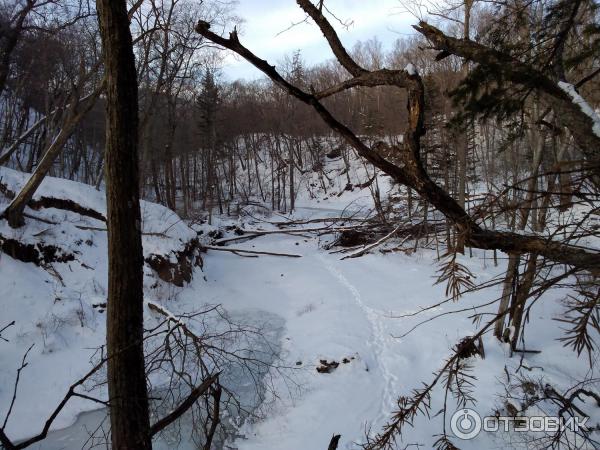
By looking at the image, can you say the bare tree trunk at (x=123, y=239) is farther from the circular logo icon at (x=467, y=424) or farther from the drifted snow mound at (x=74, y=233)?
the drifted snow mound at (x=74, y=233)

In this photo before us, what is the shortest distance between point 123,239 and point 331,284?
11232mm

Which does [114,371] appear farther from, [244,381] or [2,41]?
[2,41]

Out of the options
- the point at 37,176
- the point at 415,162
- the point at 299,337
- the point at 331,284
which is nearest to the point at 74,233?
the point at 37,176

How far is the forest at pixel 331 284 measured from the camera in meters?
1.82

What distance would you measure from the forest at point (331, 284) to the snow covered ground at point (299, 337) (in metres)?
0.05

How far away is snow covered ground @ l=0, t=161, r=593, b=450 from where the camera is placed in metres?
6.34

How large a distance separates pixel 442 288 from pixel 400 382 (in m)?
5.26

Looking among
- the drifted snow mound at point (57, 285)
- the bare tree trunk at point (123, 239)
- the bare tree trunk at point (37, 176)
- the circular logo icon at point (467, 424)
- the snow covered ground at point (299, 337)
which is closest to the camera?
the bare tree trunk at point (123, 239)

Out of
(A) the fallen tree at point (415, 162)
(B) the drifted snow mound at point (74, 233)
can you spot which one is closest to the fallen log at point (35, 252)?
(B) the drifted snow mound at point (74, 233)

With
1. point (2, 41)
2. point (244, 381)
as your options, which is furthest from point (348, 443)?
point (2, 41)

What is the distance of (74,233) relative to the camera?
1062 centimetres

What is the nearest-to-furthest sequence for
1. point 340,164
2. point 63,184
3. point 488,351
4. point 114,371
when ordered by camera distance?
point 114,371
point 488,351
point 63,184
point 340,164

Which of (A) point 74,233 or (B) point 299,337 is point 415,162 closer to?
(B) point 299,337

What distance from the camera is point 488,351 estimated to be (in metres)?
8.04
